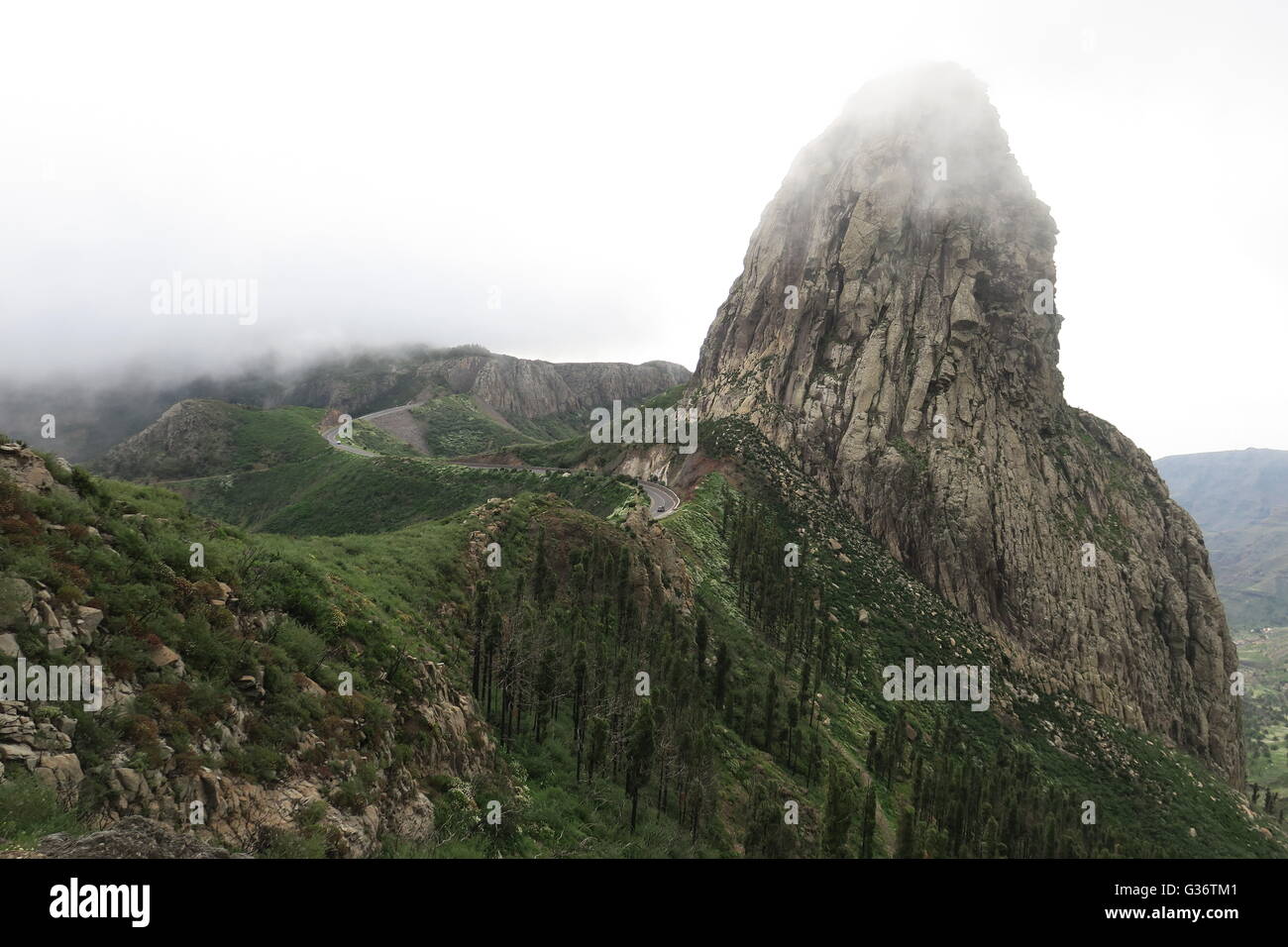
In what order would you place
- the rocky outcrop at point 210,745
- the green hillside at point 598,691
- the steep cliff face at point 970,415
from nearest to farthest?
1. the rocky outcrop at point 210,745
2. the green hillside at point 598,691
3. the steep cliff face at point 970,415

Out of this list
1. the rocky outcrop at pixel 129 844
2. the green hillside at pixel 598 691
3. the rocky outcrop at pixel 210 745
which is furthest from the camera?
the green hillside at pixel 598 691

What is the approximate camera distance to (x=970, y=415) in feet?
276

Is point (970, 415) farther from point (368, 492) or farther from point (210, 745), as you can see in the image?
point (368, 492)

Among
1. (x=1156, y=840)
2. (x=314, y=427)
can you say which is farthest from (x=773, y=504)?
(x=314, y=427)

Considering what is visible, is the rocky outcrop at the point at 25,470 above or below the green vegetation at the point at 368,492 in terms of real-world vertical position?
above

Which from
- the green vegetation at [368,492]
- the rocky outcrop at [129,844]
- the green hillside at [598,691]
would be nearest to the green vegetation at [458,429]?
the green vegetation at [368,492]

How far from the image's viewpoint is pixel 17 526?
11.4m

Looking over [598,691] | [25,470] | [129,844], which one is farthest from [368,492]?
[129,844]

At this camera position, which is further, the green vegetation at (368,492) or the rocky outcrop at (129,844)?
the green vegetation at (368,492)

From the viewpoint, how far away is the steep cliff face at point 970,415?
254 feet

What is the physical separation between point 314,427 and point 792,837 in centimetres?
15940

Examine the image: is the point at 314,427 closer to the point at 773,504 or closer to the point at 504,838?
the point at 773,504

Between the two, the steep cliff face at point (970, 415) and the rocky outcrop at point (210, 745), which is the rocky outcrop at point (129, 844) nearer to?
the rocky outcrop at point (210, 745)
